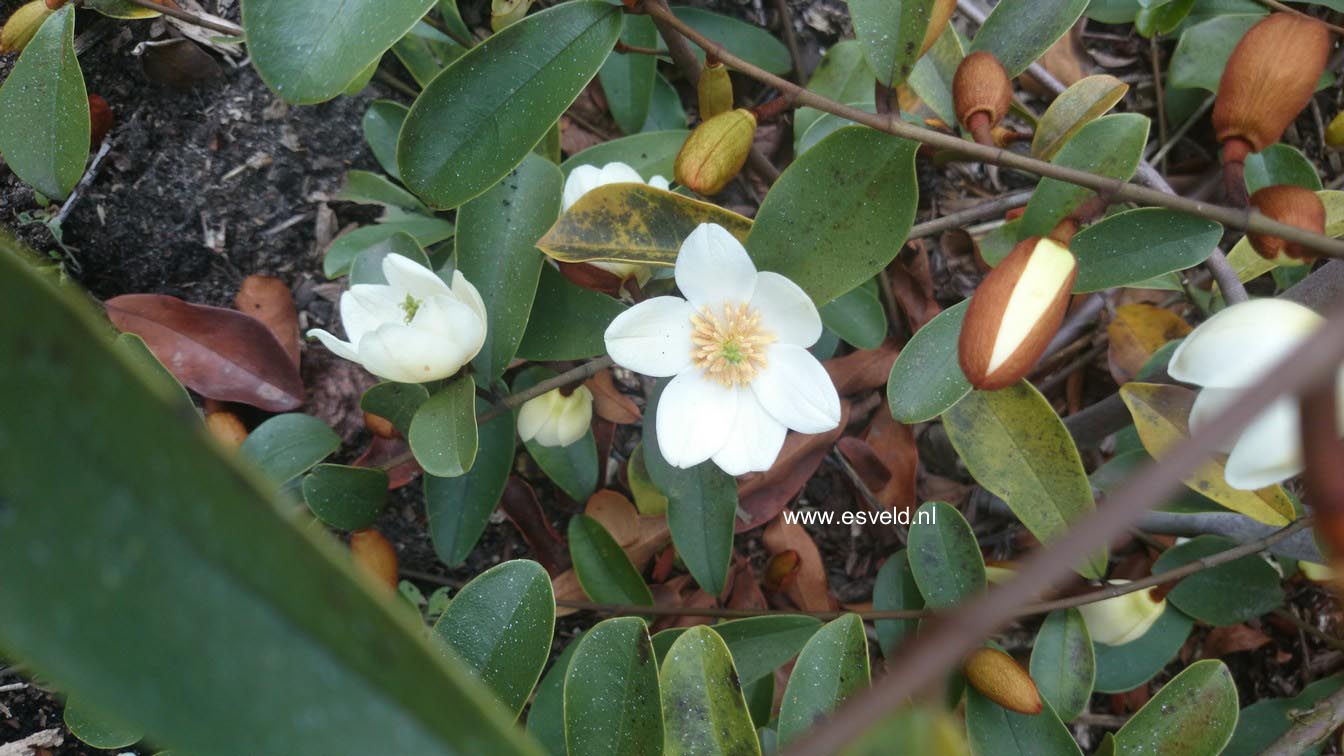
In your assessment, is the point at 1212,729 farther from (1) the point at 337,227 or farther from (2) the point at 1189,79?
(1) the point at 337,227

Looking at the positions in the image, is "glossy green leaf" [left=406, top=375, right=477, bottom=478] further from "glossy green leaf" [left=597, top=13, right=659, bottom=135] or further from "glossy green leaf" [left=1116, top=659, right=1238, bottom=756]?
"glossy green leaf" [left=1116, top=659, right=1238, bottom=756]

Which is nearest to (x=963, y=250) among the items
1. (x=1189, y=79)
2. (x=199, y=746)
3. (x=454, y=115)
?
(x=1189, y=79)

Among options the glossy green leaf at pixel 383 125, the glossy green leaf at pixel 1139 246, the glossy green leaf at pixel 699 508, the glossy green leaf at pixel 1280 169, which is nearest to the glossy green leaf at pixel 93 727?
the glossy green leaf at pixel 699 508

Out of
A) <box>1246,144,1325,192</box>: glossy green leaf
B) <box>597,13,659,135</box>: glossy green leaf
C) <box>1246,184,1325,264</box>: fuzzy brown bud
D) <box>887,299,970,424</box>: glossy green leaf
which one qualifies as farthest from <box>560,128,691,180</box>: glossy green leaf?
<box>1246,144,1325,192</box>: glossy green leaf

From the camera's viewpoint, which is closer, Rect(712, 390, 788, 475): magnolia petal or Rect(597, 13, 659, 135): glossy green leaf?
Rect(712, 390, 788, 475): magnolia petal

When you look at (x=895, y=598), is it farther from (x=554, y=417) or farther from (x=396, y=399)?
(x=396, y=399)

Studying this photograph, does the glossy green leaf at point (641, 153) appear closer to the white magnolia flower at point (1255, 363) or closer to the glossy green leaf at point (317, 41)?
the glossy green leaf at point (317, 41)

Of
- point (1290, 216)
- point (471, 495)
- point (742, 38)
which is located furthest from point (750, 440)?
point (742, 38)

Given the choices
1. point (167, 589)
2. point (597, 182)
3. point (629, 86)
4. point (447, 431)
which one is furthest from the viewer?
point (629, 86)
